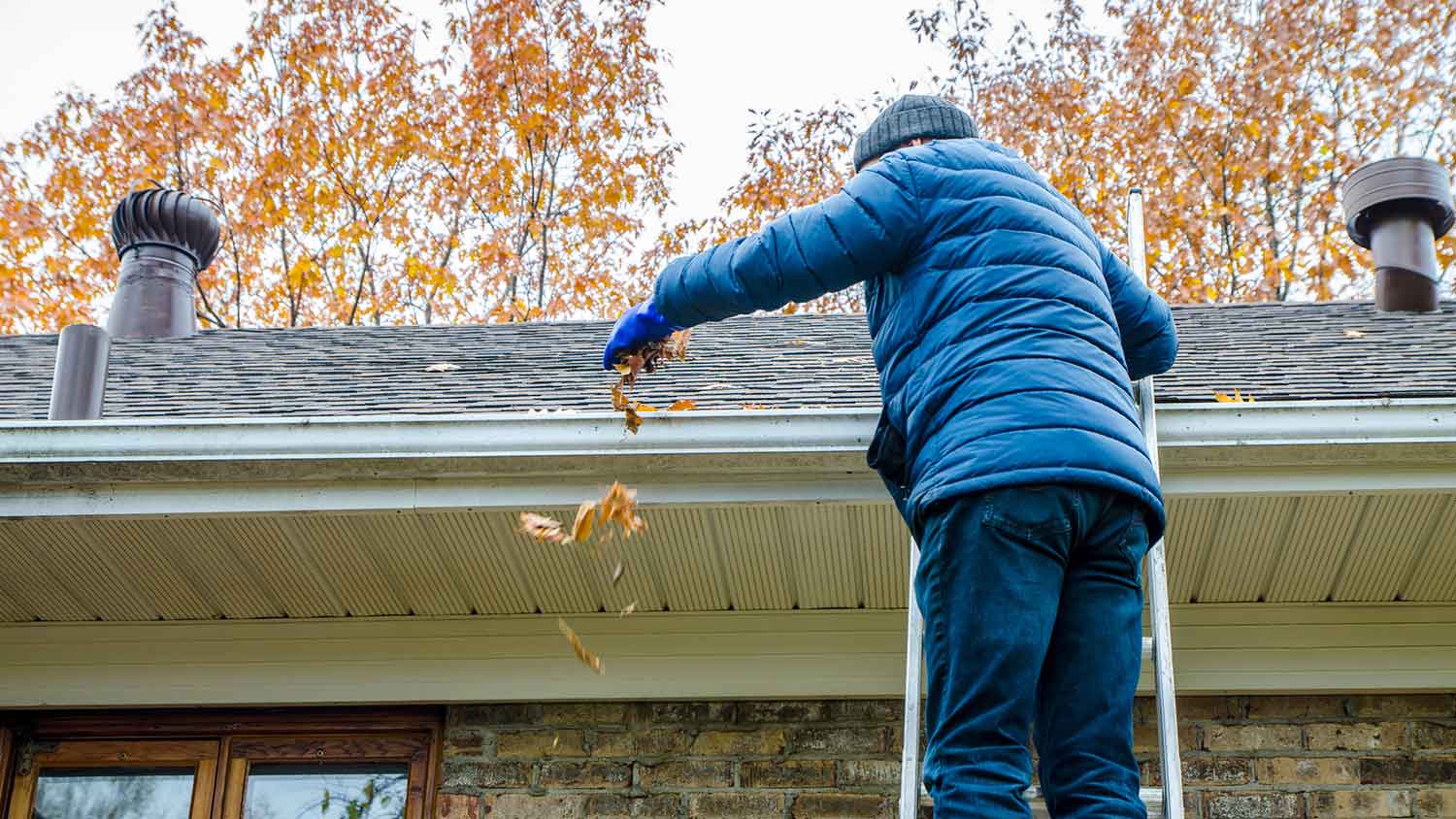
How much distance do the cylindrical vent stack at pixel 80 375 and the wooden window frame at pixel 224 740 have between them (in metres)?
1.00

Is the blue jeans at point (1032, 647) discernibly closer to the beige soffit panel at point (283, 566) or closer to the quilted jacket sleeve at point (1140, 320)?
the quilted jacket sleeve at point (1140, 320)

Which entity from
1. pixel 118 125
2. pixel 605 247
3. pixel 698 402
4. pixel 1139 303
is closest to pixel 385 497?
pixel 698 402

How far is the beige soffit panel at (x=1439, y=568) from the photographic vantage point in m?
4.03

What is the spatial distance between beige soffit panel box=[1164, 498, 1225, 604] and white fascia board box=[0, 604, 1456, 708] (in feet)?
0.42

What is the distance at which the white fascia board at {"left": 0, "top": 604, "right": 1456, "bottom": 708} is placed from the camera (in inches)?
172

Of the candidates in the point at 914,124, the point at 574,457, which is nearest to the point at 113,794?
the point at 574,457

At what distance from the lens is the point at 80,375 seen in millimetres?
4523

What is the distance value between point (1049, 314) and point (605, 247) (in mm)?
13886

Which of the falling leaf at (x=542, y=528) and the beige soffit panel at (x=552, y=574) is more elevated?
the beige soffit panel at (x=552, y=574)

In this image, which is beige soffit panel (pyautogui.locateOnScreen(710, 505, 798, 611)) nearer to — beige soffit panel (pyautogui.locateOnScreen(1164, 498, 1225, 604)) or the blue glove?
the blue glove

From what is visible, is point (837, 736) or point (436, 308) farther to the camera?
point (436, 308)

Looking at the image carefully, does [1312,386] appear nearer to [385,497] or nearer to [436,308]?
[385,497]

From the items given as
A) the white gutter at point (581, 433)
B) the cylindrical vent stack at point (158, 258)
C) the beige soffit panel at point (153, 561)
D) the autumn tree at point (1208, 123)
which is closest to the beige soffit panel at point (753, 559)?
the white gutter at point (581, 433)

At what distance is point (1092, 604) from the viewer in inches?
104
